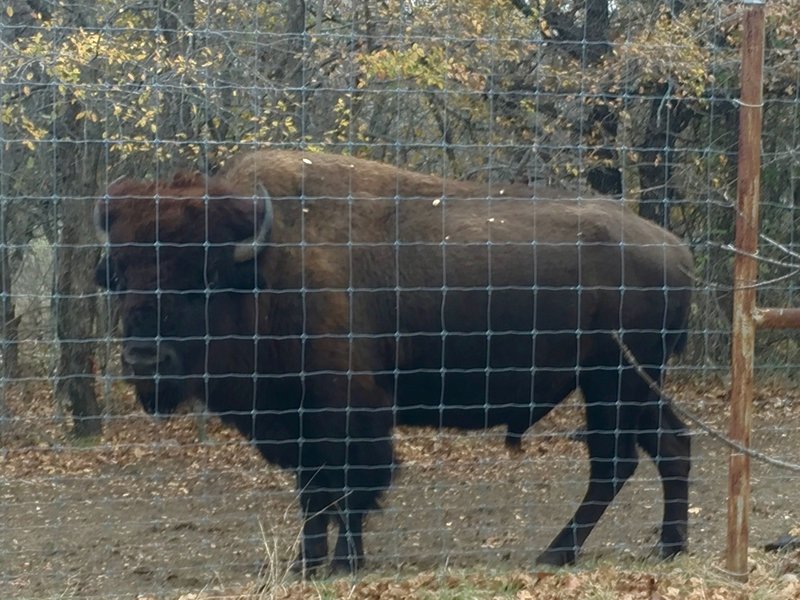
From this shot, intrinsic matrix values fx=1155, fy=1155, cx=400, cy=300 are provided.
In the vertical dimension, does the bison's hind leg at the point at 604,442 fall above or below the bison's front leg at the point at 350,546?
above

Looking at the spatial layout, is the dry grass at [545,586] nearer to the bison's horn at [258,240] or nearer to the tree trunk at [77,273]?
the bison's horn at [258,240]

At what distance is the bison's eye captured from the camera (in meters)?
5.79

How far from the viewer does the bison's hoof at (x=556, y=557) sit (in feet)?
19.4

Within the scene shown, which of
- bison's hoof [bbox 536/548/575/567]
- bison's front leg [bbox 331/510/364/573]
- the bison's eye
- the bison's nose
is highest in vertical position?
the bison's eye

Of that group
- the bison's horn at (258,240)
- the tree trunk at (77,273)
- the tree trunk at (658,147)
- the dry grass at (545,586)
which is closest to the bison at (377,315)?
the bison's horn at (258,240)

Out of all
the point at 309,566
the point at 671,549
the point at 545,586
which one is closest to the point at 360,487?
the point at 309,566

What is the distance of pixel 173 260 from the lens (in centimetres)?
566

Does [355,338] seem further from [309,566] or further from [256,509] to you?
[256,509]

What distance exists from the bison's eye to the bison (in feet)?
0.05

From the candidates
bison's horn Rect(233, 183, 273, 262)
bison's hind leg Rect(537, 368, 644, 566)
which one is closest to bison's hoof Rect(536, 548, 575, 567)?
bison's hind leg Rect(537, 368, 644, 566)

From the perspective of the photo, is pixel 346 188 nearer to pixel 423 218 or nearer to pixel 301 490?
pixel 423 218

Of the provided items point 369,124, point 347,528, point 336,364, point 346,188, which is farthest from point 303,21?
point 347,528

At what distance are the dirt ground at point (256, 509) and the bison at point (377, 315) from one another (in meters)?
0.25

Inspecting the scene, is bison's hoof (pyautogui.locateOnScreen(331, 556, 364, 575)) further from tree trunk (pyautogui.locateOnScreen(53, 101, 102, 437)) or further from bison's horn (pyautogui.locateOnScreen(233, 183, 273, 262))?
tree trunk (pyautogui.locateOnScreen(53, 101, 102, 437))
